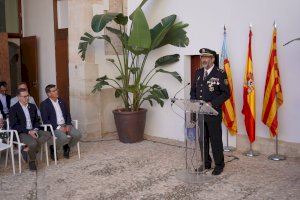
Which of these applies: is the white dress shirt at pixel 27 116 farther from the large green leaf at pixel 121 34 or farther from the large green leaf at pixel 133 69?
the large green leaf at pixel 121 34

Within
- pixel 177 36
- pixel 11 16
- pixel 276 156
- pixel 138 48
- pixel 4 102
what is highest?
pixel 11 16

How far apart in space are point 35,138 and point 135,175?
1.58 m

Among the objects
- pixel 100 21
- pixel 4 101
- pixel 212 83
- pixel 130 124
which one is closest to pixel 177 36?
pixel 100 21

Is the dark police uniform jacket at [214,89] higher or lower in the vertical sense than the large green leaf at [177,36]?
lower

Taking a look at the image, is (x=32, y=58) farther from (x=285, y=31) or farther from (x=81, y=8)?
(x=285, y=31)

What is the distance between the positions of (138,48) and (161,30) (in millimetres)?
513

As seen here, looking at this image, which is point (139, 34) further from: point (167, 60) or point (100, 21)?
point (167, 60)

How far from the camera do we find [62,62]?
28.4 feet

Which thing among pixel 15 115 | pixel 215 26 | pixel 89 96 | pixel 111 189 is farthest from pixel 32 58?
pixel 111 189

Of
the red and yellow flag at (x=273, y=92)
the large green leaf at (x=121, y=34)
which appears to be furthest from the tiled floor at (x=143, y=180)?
the large green leaf at (x=121, y=34)

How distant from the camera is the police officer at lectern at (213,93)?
Result: 17.0 feet

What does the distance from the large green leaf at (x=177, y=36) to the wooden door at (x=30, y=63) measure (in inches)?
151

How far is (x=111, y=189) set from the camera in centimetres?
485

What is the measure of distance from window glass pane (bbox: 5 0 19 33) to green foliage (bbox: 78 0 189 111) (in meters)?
2.97
